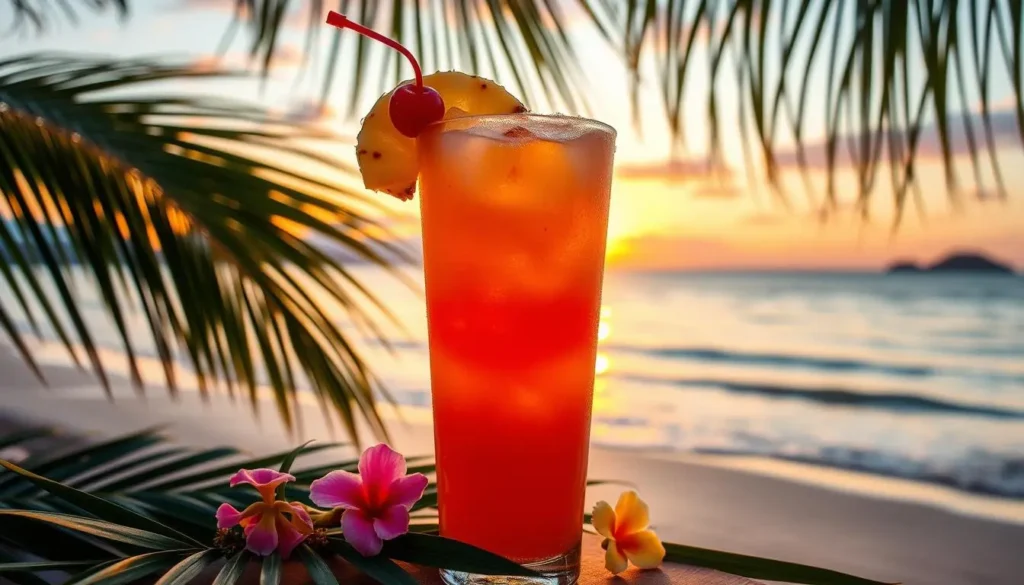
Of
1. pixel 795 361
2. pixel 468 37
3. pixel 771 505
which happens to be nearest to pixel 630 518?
pixel 468 37

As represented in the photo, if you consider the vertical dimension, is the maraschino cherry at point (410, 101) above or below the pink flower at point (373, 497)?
above

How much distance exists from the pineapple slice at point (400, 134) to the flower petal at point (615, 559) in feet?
1.39

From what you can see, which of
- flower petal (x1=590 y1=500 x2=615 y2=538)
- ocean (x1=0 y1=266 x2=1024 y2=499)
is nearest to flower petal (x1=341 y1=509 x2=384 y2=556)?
flower petal (x1=590 y1=500 x2=615 y2=538)

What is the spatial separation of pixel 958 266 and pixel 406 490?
15540 millimetres

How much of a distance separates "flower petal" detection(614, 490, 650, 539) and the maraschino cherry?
1.34 ft

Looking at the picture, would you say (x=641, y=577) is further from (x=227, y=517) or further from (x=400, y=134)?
(x=400, y=134)

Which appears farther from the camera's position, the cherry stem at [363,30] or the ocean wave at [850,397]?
the ocean wave at [850,397]

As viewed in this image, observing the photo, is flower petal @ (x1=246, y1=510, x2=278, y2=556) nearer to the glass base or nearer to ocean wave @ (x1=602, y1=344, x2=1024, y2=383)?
the glass base

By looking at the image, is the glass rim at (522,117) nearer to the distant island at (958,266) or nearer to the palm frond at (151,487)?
the palm frond at (151,487)

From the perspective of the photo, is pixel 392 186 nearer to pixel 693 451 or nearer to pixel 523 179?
pixel 523 179

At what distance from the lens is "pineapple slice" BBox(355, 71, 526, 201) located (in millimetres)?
949

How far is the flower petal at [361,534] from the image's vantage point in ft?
2.63

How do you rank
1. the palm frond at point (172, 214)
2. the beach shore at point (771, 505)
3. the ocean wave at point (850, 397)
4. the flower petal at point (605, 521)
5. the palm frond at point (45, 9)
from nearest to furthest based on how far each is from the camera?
the flower petal at point (605, 521) → the palm frond at point (172, 214) → the palm frond at point (45, 9) → the beach shore at point (771, 505) → the ocean wave at point (850, 397)

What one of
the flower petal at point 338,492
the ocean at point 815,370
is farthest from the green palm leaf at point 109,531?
the ocean at point 815,370
